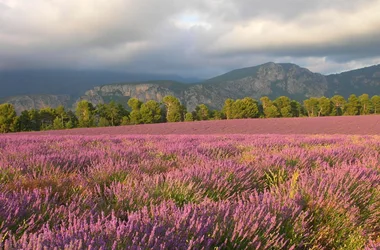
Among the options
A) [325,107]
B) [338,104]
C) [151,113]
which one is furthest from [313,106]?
[151,113]

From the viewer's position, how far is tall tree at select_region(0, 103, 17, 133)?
57188mm

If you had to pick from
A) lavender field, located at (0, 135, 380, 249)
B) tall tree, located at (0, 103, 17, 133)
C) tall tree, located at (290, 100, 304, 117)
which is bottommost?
tall tree, located at (290, 100, 304, 117)

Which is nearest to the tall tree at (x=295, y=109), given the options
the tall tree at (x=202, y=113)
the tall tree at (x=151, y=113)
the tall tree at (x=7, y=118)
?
the tall tree at (x=202, y=113)

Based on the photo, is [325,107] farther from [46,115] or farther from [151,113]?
[46,115]

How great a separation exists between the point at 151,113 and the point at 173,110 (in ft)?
19.9

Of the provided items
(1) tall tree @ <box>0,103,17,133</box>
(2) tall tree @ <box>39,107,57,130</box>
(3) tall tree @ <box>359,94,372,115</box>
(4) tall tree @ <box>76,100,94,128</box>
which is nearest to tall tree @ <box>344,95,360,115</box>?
(3) tall tree @ <box>359,94,372,115</box>

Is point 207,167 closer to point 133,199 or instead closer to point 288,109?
point 133,199

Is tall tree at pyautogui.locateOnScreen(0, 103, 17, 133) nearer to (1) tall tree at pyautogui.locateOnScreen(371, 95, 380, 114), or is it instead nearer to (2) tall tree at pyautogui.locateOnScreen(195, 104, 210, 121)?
(2) tall tree at pyautogui.locateOnScreen(195, 104, 210, 121)

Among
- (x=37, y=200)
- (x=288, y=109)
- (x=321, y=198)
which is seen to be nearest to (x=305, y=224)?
(x=321, y=198)

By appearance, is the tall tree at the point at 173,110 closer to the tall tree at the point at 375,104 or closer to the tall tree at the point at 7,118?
the tall tree at the point at 7,118

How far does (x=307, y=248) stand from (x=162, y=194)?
129 cm

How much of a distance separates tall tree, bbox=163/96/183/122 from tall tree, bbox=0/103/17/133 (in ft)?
104

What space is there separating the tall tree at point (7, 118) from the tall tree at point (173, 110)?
31.6 metres

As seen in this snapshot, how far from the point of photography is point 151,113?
2758 inches
